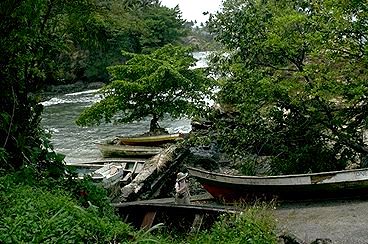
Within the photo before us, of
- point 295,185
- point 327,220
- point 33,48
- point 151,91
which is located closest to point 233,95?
point 295,185

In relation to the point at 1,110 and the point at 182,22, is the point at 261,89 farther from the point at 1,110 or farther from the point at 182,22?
the point at 182,22

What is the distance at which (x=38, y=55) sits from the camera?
8.59m

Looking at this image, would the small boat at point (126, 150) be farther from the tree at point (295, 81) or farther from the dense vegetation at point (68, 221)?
the dense vegetation at point (68, 221)

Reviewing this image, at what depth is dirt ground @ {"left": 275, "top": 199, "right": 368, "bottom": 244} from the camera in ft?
26.9

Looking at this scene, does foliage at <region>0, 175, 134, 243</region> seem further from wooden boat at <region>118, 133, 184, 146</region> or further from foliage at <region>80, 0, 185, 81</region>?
foliage at <region>80, 0, 185, 81</region>

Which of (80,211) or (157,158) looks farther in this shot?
(157,158)

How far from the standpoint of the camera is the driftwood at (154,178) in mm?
13055

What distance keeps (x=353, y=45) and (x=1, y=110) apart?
297 inches

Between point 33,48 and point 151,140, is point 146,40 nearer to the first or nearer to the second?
point 151,140

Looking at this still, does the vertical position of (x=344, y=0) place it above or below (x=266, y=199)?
above

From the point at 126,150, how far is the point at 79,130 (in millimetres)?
9192

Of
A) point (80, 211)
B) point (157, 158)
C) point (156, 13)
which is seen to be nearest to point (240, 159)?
point (157, 158)

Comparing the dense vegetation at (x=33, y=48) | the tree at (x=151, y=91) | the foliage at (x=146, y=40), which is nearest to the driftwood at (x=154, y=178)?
the tree at (x=151, y=91)

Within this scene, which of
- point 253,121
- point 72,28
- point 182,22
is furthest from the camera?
point 182,22
